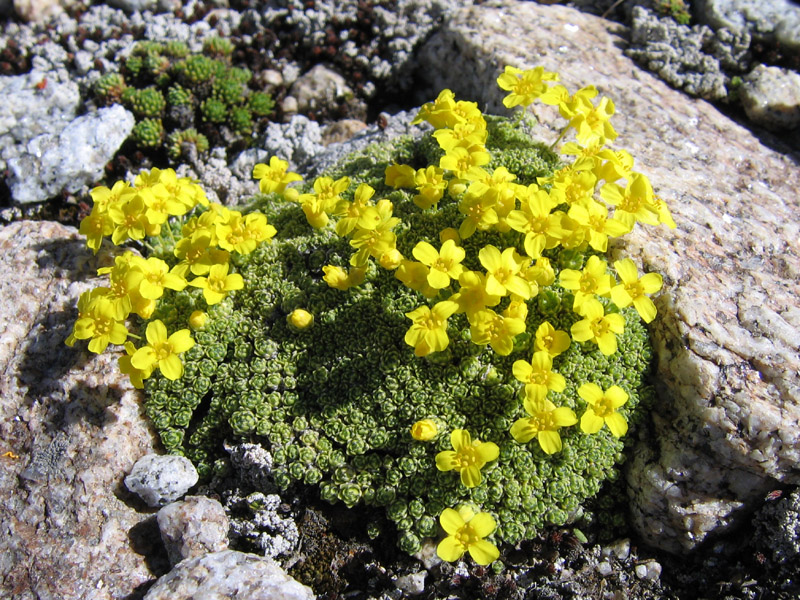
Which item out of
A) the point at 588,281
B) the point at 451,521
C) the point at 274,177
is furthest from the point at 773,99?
the point at 451,521

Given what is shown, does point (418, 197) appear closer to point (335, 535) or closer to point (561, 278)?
point (561, 278)

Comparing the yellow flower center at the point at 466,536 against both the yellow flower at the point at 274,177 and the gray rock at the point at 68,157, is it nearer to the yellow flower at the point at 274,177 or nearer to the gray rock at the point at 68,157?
the yellow flower at the point at 274,177

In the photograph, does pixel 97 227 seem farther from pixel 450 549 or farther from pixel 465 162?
pixel 450 549

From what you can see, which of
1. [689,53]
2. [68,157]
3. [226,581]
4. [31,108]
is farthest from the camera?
[31,108]

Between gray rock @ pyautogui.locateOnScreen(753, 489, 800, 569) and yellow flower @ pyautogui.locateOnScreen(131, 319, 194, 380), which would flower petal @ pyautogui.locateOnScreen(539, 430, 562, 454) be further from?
yellow flower @ pyautogui.locateOnScreen(131, 319, 194, 380)

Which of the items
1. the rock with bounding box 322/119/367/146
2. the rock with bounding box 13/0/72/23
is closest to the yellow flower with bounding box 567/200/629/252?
the rock with bounding box 322/119/367/146

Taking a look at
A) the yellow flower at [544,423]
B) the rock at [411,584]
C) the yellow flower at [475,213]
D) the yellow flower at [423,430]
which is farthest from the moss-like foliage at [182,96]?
the rock at [411,584]
